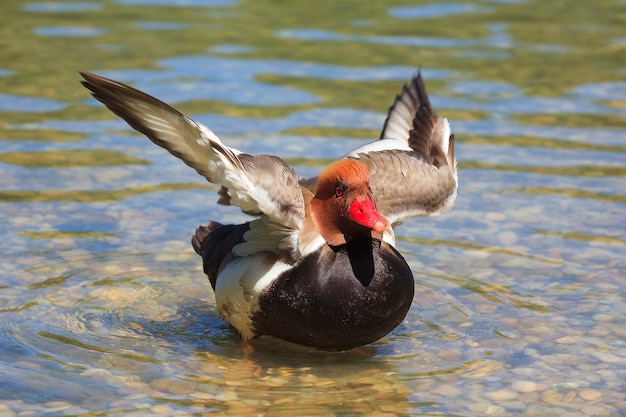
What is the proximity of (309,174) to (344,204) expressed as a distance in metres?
3.80

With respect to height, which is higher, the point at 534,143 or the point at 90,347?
the point at 534,143

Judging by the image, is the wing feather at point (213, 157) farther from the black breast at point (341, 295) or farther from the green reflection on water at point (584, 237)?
the green reflection on water at point (584, 237)

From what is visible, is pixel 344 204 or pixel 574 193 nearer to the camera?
pixel 344 204

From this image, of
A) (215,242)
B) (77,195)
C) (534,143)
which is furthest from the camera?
(534,143)

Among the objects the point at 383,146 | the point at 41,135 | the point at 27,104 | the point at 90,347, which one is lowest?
the point at 90,347

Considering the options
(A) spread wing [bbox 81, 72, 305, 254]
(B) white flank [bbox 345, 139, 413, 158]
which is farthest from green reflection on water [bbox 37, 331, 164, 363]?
(B) white flank [bbox 345, 139, 413, 158]

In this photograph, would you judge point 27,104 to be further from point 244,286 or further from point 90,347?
point 244,286

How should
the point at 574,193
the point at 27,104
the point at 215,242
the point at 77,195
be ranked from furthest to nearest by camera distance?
the point at 27,104 → the point at 574,193 → the point at 77,195 → the point at 215,242

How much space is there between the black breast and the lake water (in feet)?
1.08

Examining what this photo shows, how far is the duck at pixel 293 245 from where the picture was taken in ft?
18.8

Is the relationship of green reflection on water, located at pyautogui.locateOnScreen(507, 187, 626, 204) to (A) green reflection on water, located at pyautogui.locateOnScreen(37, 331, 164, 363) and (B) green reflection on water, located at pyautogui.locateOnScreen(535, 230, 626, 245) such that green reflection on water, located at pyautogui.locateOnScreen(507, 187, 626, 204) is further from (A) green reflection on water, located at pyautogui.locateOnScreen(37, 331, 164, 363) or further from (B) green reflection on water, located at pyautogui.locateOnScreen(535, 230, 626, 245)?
(A) green reflection on water, located at pyautogui.locateOnScreen(37, 331, 164, 363)

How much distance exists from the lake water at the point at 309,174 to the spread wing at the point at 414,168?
780mm

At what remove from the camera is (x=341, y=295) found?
20.0ft

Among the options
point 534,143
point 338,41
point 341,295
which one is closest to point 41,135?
point 534,143
